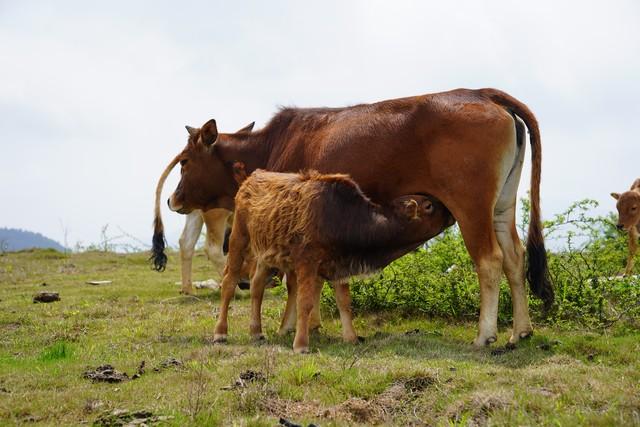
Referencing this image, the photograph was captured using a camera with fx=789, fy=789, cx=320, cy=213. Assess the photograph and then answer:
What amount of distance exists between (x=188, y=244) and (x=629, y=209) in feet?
31.0

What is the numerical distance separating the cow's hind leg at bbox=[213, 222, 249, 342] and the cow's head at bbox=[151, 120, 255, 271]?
1546mm

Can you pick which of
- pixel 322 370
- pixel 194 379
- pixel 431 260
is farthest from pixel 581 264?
pixel 194 379

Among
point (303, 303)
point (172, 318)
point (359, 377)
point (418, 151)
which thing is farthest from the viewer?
point (172, 318)

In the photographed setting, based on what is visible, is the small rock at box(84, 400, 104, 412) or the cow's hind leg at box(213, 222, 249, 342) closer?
the small rock at box(84, 400, 104, 412)

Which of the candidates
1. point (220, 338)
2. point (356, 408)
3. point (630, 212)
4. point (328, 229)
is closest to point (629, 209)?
point (630, 212)

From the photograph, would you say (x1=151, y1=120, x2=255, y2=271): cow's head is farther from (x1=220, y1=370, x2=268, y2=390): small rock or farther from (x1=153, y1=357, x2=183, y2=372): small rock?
(x1=220, y1=370, x2=268, y2=390): small rock

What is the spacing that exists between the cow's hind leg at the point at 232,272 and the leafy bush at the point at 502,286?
1748 millimetres

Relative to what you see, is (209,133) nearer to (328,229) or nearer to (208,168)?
(208,168)

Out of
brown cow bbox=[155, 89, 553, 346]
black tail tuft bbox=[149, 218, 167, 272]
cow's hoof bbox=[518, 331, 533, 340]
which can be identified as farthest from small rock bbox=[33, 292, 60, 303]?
cow's hoof bbox=[518, 331, 533, 340]

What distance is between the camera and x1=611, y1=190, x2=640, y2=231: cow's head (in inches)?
659

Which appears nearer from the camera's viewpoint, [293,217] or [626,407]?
[626,407]

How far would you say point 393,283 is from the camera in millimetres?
10305

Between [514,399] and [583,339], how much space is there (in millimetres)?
2939

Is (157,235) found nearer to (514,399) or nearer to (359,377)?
A: (359,377)
